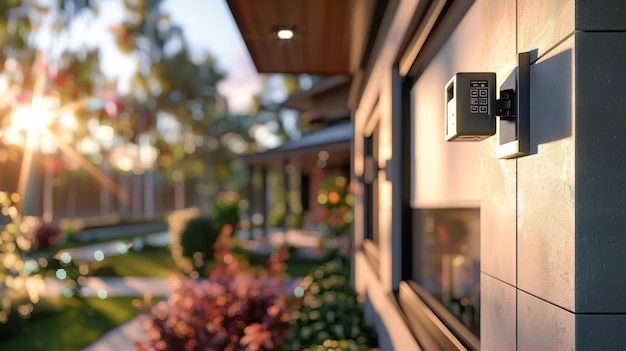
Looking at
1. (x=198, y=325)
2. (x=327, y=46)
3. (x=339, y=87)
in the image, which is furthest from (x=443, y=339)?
(x=339, y=87)

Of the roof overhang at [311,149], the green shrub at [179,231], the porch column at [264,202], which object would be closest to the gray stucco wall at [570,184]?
the roof overhang at [311,149]

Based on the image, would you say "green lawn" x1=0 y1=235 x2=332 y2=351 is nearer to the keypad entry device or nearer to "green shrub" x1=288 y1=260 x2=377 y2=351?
"green shrub" x1=288 y1=260 x2=377 y2=351

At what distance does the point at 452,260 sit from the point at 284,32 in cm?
248

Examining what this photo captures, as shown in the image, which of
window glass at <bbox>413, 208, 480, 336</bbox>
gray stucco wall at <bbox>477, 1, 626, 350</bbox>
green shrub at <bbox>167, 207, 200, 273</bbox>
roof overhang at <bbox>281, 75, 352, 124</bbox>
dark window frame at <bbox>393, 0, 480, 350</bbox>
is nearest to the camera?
gray stucco wall at <bbox>477, 1, 626, 350</bbox>

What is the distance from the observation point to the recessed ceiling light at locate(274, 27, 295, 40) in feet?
15.6

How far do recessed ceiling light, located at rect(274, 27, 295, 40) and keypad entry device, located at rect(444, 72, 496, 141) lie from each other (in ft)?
11.4

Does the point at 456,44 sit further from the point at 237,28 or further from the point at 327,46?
the point at 327,46

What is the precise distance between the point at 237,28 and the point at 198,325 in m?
2.53

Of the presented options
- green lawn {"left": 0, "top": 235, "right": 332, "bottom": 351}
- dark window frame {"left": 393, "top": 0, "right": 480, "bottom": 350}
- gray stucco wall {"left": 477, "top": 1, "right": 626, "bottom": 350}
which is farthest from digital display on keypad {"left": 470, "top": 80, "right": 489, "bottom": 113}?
green lawn {"left": 0, "top": 235, "right": 332, "bottom": 351}

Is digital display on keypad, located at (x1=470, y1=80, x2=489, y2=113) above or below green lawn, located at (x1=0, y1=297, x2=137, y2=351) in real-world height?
above

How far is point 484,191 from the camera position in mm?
1761

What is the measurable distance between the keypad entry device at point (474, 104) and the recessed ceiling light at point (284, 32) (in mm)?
3462

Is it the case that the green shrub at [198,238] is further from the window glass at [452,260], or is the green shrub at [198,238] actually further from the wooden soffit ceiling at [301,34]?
the wooden soffit ceiling at [301,34]

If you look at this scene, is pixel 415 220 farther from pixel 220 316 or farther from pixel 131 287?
pixel 131 287
